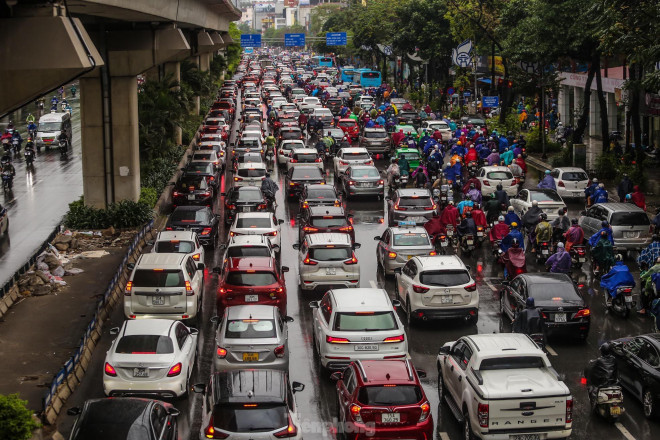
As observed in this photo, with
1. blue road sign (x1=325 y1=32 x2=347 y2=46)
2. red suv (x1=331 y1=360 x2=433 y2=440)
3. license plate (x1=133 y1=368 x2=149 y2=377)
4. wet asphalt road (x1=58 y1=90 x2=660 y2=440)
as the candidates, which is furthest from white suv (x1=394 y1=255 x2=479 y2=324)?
blue road sign (x1=325 y1=32 x2=347 y2=46)

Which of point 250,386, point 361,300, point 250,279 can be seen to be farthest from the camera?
point 250,279

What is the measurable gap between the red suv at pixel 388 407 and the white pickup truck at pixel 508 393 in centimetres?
82

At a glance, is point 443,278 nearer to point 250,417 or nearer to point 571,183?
point 250,417

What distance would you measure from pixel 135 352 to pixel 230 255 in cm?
732

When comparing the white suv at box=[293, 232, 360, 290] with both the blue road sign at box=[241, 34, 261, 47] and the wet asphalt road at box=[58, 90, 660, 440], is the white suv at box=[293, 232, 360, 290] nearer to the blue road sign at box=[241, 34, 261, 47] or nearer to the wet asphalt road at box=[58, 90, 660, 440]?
the wet asphalt road at box=[58, 90, 660, 440]

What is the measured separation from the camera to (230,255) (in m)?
23.0

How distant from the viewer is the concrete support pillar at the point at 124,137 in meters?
33.1

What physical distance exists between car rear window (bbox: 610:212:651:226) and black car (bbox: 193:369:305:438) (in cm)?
1630

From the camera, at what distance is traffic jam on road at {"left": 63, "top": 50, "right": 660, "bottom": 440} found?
44.4 ft

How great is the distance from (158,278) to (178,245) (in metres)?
4.19

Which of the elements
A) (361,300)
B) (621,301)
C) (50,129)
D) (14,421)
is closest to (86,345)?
(361,300)

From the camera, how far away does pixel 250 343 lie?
54.3 feet

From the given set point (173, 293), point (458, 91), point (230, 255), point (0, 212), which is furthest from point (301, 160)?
point (458, 91)

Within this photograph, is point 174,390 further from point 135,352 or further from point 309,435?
point 309,435
